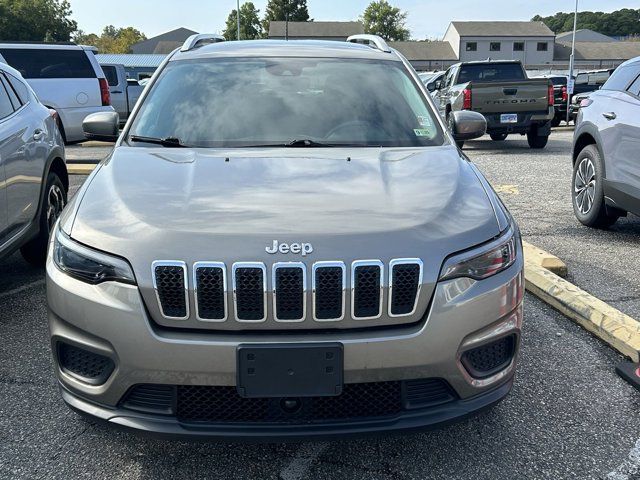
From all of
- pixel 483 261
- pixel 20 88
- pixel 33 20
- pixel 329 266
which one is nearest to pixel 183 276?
pixel 329 266

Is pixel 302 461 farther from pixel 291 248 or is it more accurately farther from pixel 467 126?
pixel 467 126

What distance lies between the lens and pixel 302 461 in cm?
249

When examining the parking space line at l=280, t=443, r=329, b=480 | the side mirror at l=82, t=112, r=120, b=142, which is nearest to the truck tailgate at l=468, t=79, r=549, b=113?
the side mirror at l=82, t=112, r=120, b=142

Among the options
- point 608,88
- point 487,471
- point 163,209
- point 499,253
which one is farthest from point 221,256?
point 608,88

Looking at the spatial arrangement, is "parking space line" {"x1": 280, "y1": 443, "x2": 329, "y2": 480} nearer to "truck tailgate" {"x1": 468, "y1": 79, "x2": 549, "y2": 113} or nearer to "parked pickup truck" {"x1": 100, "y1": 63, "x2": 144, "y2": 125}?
"truck tailgate" {"x1": 468, "y1": 79, "x2": 549, "y2": 113}

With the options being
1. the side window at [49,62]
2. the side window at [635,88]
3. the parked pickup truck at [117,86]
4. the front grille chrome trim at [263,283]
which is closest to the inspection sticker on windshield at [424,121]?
the front grille chrome trim at [263,283]

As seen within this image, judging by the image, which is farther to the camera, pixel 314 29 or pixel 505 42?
pixel 314 29

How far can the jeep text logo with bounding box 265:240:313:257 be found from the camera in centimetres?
209

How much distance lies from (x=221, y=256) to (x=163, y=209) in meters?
0.39

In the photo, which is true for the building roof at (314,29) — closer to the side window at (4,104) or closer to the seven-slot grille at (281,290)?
the side window at (4,104)

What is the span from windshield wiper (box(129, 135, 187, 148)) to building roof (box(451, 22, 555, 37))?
255 feet

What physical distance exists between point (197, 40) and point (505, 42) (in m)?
78.2

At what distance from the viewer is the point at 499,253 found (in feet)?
7.57

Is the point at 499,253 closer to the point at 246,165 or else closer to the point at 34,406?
the point at 246,165
